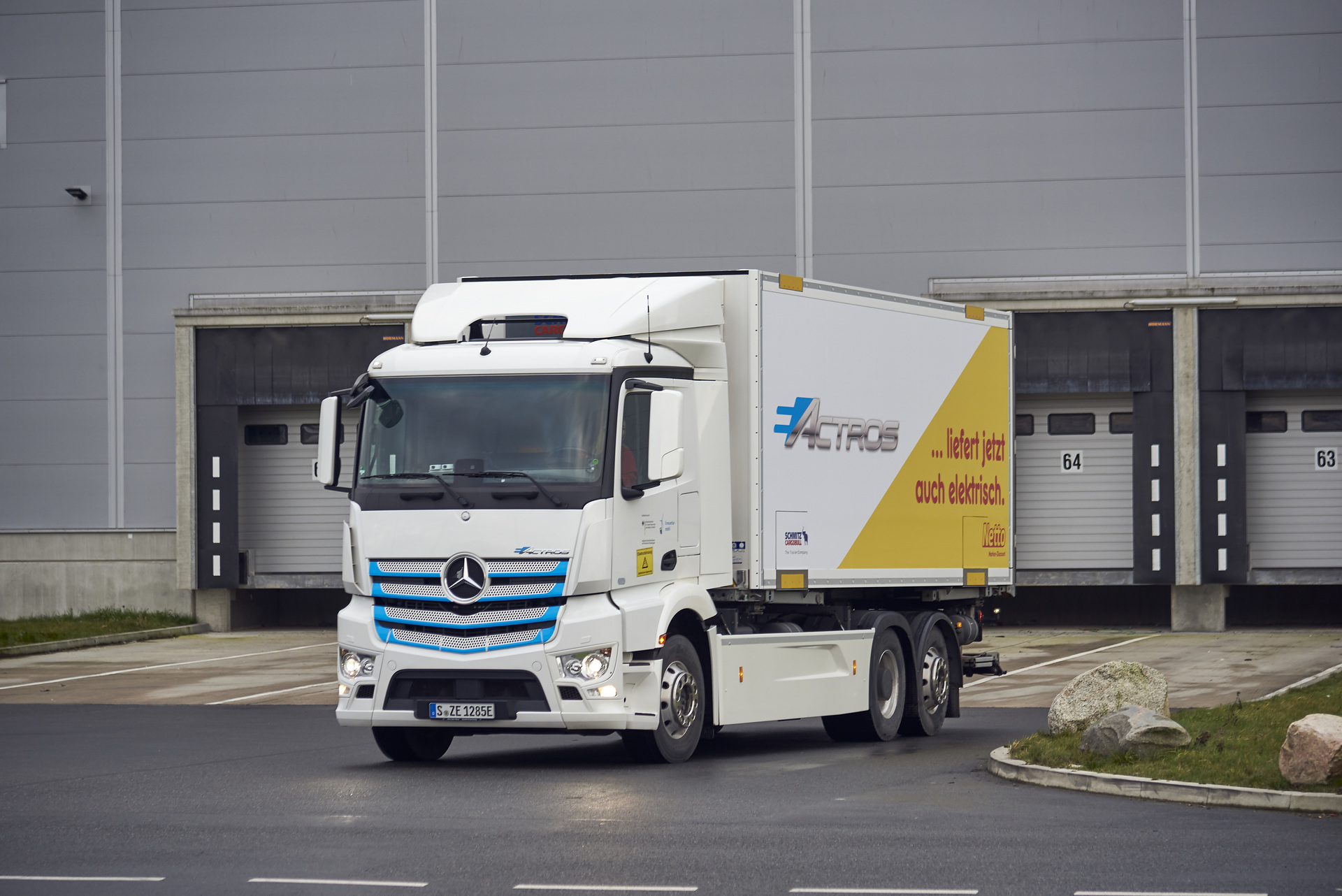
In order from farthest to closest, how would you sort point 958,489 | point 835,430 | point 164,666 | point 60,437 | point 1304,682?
point 60,437 < point 164,666 < point 1304,682 < point 958,489 < point 835,430

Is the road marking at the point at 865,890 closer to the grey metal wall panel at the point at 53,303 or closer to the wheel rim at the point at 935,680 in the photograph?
the wheel rim at the point at 935,680

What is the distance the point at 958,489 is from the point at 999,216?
16921mm

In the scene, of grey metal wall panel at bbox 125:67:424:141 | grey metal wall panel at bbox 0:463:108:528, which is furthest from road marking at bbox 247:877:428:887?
grey metal wall panel at bbox 0:463:108:528

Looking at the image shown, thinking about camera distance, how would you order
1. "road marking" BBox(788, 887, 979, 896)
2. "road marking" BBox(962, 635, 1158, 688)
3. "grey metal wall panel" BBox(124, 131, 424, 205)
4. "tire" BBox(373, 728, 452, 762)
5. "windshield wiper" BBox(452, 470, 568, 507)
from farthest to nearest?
"grey metal wall panel" BBox(124, 131, 424, 205) → "road marking" BBox(962, 635, 1158, 688) → "tire" BBox(373, 728, 452, 762) → "windshield wiper" BBox(452, 470, 568, 507) → "road marking" BBox(788, 887, 979, 896)

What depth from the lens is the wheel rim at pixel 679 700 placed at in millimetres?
13695

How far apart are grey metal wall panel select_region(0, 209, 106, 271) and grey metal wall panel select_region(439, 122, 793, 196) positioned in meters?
7.01

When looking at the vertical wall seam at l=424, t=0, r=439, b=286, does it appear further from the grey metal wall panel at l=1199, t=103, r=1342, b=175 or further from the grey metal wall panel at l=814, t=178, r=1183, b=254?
the grey metal wall panel at l=1199, t=103, r=1342, b=175

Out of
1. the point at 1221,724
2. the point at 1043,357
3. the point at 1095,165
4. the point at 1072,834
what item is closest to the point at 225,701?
the point at 1221,724

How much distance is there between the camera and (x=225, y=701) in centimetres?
2234

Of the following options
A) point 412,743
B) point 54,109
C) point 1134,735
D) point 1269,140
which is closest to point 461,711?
point 412,743

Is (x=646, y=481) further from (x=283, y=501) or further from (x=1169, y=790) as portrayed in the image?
(x=283, y=501)

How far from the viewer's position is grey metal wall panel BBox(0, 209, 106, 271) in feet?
117

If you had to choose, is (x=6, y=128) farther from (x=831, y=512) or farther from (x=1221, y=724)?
(x=1221, y=724)

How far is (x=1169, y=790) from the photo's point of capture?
1172 cm
